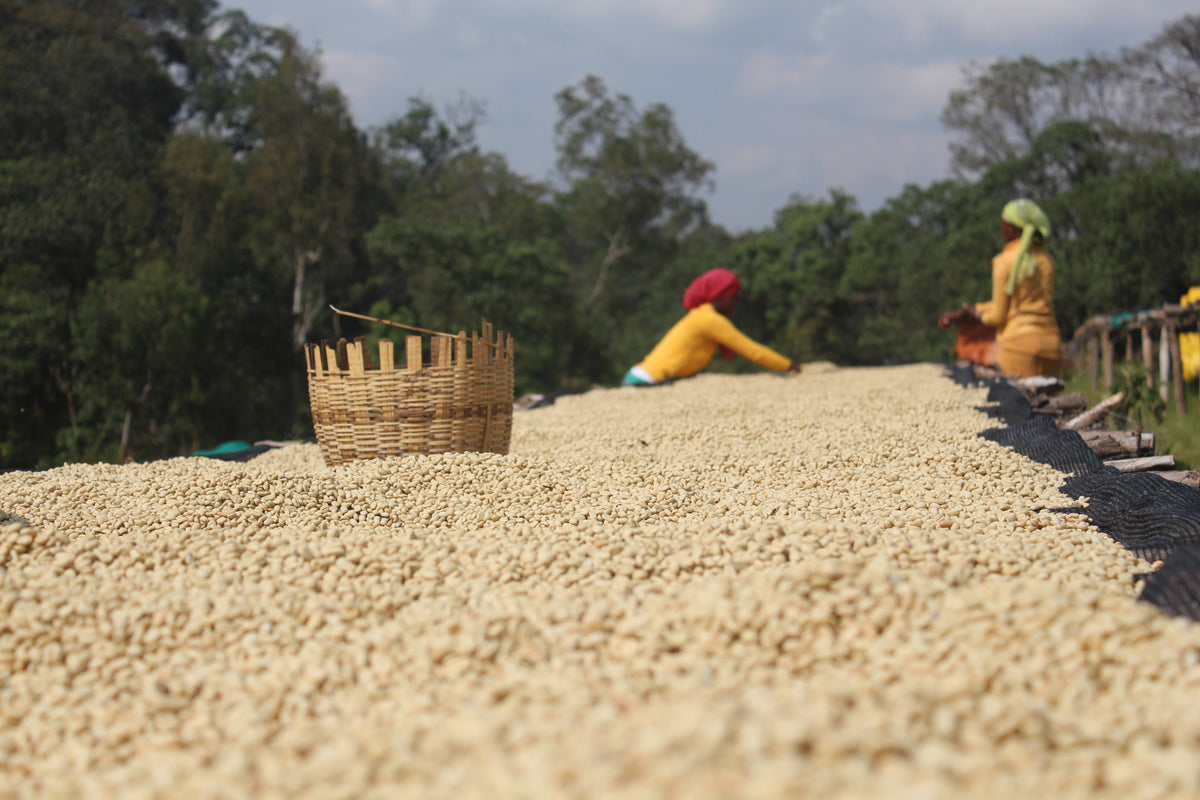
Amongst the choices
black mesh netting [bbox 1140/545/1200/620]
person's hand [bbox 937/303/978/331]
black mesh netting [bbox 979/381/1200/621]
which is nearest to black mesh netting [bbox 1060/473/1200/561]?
black mesh netting [bbox 979/381/1200/621]

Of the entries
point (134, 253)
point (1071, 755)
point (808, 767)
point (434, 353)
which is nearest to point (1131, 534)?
point (1071, 755)

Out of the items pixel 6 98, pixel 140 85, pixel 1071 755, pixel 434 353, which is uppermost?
pixel 140 85

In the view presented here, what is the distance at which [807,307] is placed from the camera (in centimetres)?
2538

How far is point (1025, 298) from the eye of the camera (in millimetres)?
6715

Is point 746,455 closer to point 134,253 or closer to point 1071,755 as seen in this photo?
point 1071,755

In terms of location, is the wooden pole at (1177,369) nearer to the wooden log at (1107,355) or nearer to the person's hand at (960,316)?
the wooden log at (1107,355)

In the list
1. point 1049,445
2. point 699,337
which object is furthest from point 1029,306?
point 1049,445

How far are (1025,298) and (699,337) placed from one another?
2677 millimetres

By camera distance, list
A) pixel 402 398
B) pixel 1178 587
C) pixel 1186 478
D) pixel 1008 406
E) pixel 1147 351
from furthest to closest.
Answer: pixel 1147 351
pixel 1008 406
pixel 402 398
pixel 1186 478
pixel 1178 587

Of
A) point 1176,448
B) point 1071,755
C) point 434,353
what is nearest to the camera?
point 1071,755

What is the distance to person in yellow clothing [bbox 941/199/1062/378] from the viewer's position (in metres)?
6.63

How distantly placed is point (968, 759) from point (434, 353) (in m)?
2.98

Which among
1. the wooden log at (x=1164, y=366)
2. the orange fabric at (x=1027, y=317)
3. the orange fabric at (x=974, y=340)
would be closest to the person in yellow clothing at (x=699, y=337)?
the orange fabric at (x=974, y=340)

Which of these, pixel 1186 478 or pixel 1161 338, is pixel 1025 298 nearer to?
pixel 1161 338
